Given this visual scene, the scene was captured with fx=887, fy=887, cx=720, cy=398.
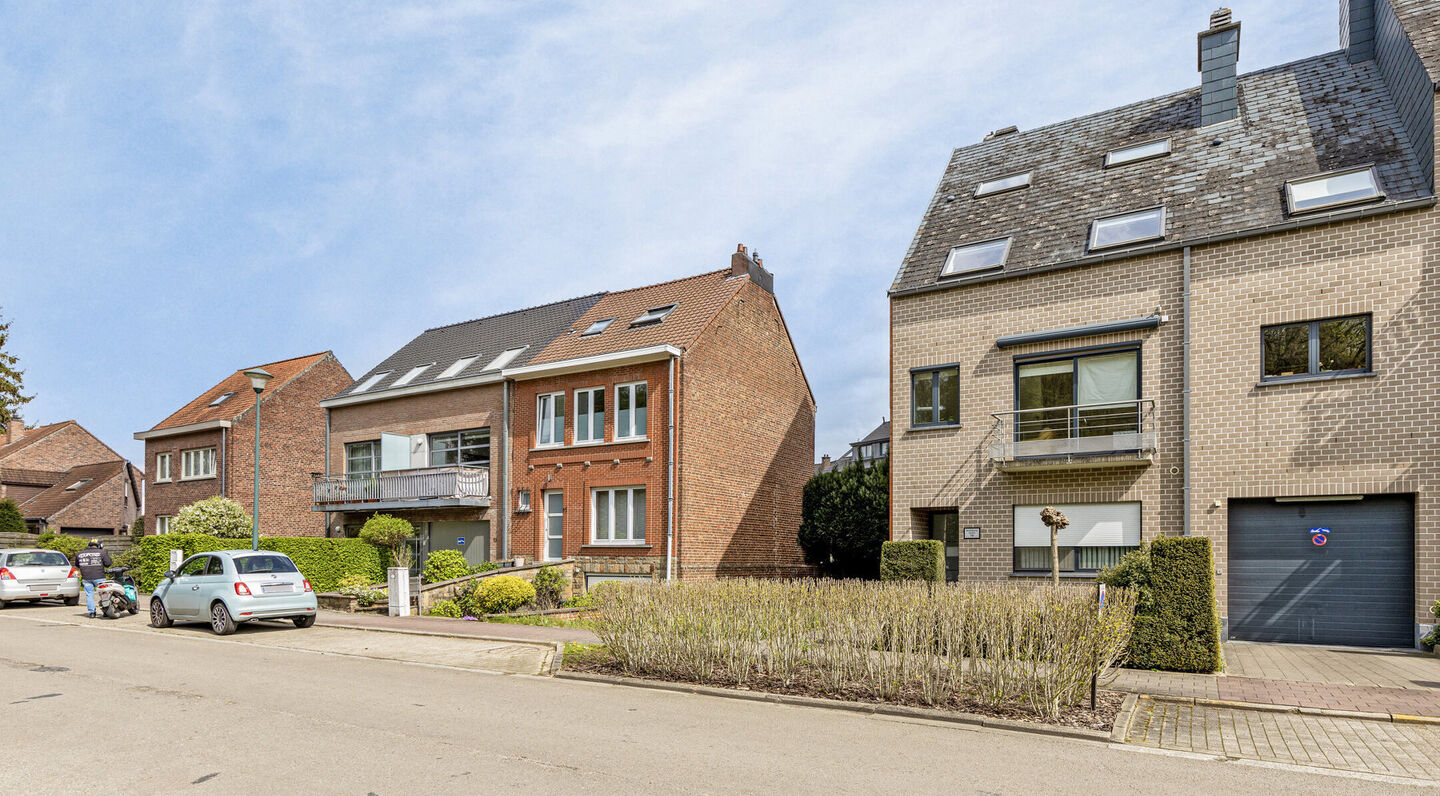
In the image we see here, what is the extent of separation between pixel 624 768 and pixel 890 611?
3943 mm

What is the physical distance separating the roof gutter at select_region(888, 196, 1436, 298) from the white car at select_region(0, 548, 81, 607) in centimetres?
2156

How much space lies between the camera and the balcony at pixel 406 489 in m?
25.3

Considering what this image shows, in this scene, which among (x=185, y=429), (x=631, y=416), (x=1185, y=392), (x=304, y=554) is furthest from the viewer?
(x=185, y=429)

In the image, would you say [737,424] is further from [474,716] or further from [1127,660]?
A: [474,716]

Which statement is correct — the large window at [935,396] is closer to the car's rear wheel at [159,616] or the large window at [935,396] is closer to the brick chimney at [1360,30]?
the brick chimney at [1360,30]

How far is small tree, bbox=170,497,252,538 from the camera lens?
90.0 ft

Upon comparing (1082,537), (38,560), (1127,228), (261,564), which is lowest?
(38,560)

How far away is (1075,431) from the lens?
16469mm

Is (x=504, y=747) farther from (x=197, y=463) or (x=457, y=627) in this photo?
(x=197, y=463)

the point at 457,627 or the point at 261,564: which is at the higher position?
the point at 261,564

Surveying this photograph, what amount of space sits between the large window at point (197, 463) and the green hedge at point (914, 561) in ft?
90.4

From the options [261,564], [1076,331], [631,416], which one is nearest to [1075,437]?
[1076,331]

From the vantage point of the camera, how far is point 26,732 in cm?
800

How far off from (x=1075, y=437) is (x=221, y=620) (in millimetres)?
15978
